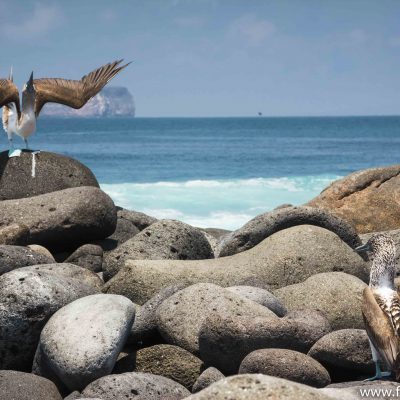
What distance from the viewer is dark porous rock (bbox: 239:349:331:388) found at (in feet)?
18.8

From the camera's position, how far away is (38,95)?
12.0m

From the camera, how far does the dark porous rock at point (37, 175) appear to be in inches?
442

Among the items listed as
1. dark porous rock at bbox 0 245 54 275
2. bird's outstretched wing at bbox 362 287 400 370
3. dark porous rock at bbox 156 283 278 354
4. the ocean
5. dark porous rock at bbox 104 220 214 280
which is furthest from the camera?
the ocean

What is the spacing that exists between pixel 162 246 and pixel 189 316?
2.67 meters

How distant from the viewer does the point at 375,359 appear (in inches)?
217

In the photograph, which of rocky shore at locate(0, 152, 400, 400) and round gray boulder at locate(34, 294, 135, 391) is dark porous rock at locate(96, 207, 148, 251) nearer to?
rocky shore at locate(0, 152, 400, 400)

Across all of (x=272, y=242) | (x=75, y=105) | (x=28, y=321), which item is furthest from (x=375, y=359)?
(x=75, y=105)

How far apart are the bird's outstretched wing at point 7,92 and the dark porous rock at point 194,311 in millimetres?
5414

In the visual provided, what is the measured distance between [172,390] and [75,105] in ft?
23.0

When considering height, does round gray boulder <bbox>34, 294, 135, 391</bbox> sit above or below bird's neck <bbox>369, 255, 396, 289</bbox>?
below

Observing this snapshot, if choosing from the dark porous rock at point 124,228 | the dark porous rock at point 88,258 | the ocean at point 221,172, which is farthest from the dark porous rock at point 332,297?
the ocean at point 221,172

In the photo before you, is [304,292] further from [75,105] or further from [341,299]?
[75,105]

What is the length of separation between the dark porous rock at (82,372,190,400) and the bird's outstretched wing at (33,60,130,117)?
6757mm

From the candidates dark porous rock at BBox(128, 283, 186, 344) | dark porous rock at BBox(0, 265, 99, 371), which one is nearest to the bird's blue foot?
dark porous rock at BBox(0, 265, 99, 371)
